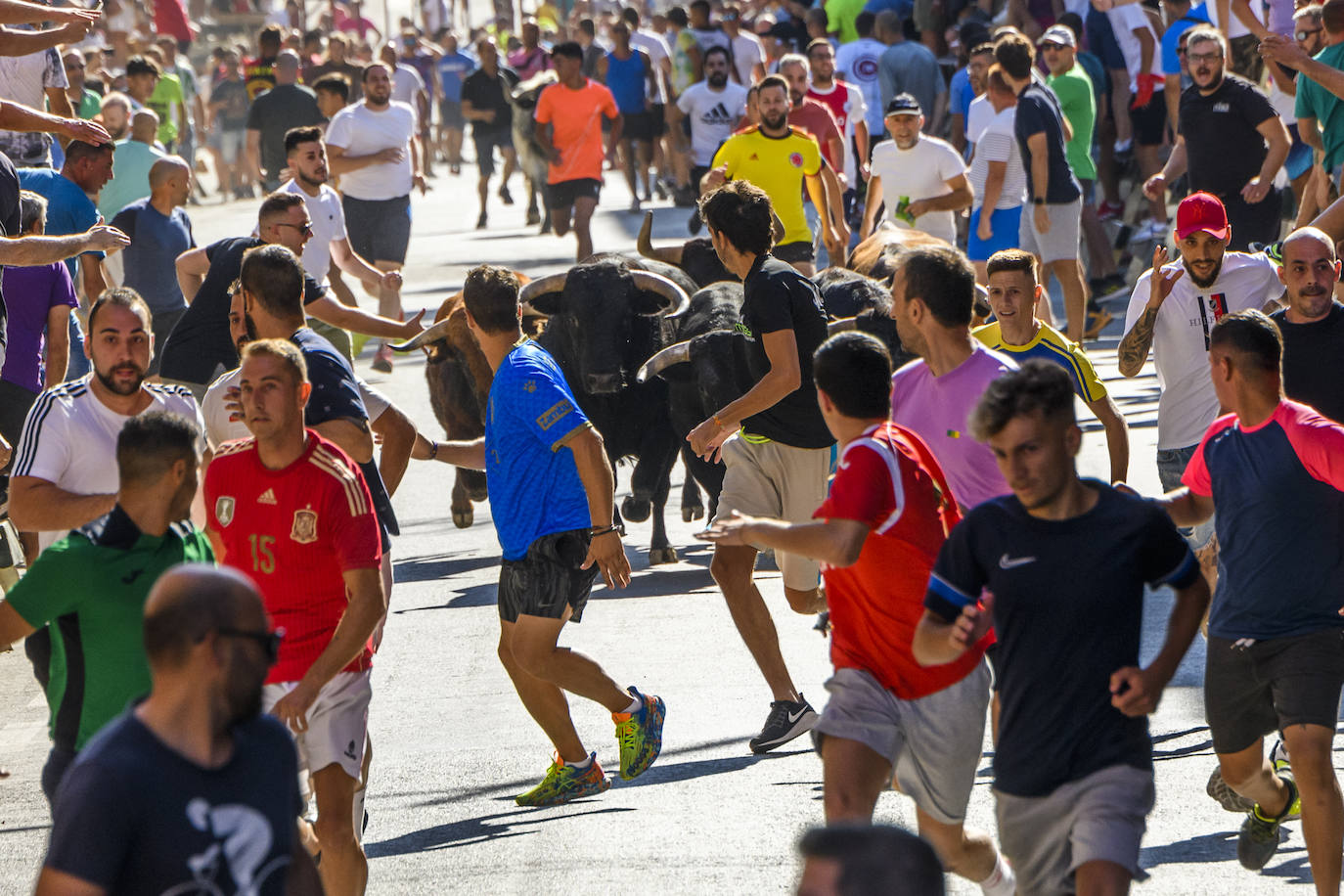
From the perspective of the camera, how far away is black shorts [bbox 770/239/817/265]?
1238cm

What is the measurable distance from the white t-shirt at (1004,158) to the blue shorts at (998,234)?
0.19 ft

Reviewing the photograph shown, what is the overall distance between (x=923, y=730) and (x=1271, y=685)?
3.71 feet

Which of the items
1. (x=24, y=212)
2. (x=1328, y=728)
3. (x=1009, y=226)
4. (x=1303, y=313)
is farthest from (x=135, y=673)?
(x=1009, y=226)

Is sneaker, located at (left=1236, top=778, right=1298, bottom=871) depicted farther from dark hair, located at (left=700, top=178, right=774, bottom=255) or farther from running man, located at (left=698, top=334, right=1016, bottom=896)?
dark hair, located at (left=700, top=178, right=774, bottom=255)

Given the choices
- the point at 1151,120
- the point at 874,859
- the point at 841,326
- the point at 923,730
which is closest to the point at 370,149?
the point at 1151,120

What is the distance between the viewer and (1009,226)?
13.7 meters

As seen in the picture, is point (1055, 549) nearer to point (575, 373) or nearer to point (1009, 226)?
point (575, 373)

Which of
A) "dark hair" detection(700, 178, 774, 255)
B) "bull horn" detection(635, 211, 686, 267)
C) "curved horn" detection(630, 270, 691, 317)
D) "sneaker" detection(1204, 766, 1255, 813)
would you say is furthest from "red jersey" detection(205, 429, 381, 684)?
"bull horn" detection(635, 211, 686, 267)

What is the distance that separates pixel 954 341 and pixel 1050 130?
8418 millimetres

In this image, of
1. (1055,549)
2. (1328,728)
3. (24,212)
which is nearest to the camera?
(1055,549)

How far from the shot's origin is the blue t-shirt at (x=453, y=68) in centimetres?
3152

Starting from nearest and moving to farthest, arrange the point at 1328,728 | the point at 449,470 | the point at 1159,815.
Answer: the point at 1328,728, the point at 1159,815, the point at 449,470

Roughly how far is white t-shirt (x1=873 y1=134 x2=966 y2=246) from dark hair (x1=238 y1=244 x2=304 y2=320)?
7.83m

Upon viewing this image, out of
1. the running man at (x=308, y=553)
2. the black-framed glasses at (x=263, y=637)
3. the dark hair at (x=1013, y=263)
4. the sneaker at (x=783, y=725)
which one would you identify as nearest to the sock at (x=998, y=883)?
the running man at (x=308, y=553)
